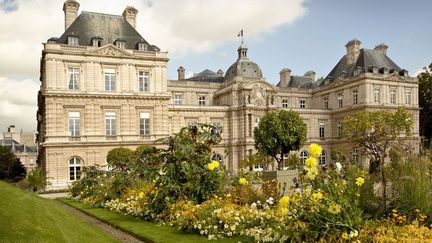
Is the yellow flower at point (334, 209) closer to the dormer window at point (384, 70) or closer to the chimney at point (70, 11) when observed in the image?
the chimney at point (70, 11)

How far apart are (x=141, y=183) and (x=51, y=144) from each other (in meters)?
18.2

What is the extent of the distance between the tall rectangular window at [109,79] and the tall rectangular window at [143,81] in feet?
7.31

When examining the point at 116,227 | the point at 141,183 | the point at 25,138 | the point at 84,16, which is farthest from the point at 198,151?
the point at 25,138

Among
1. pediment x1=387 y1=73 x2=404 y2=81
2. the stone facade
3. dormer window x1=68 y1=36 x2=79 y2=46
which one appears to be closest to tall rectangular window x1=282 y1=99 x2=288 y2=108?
pediment x1=387 y1=73 x2=404 y2=81

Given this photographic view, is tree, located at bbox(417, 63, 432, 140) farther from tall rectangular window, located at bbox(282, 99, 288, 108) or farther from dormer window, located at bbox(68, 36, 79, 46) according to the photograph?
dormer window, located at bbox(68, 36, 79, 46)

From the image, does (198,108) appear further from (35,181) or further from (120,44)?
(35,181)

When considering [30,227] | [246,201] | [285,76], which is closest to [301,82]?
[285,76]

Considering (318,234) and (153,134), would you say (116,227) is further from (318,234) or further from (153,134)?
(153,134)

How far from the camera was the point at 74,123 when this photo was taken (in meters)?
33.1

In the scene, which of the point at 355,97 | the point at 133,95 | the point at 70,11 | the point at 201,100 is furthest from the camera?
the point at 201,100

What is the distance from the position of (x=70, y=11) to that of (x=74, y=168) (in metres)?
14.2

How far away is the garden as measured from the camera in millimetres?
6824

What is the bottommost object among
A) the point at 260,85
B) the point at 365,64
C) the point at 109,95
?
the point at 109,95

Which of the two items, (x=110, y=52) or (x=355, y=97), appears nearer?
(x=110, y=52)
